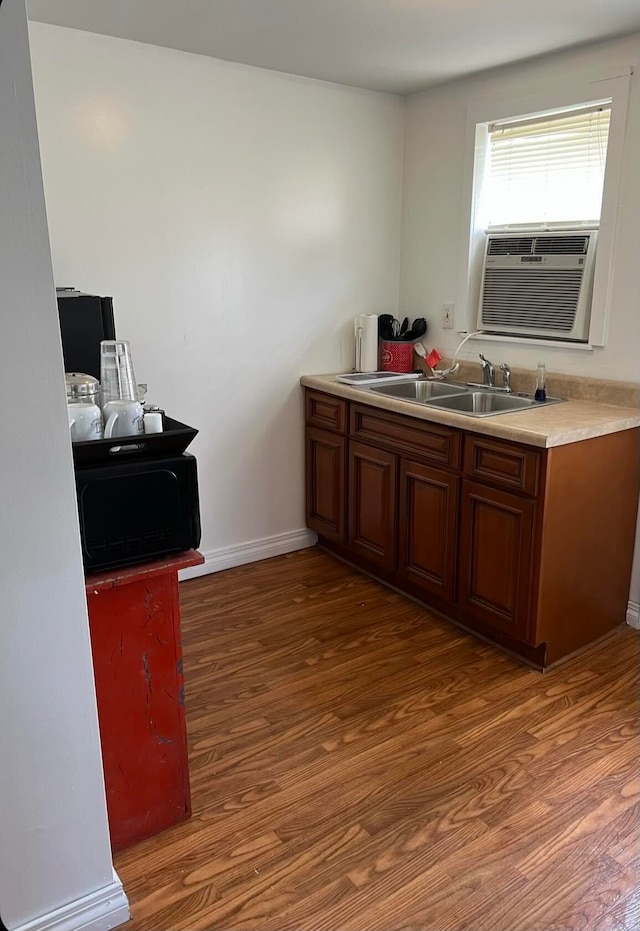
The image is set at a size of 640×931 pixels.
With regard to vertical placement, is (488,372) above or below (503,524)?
above

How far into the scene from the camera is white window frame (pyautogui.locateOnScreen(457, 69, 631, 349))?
8.58ft

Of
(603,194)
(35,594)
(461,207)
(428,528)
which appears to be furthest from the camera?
(461,207)

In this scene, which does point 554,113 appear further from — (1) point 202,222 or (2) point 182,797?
(2) point 182,797

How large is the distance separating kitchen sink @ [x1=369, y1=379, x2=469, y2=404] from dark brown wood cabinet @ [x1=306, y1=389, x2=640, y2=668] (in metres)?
0.24

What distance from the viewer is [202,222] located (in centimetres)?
304

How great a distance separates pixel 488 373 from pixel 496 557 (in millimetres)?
981

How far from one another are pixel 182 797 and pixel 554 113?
2.90 meters

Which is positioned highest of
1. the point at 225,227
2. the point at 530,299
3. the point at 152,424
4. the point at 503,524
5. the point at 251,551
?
the point at 225,227

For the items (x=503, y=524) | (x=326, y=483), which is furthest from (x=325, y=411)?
(x=503, y=524)

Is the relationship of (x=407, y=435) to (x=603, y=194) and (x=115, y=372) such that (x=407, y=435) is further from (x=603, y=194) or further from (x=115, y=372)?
(x=115, y=372)

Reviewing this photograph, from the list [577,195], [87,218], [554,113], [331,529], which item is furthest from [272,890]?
[554,113]

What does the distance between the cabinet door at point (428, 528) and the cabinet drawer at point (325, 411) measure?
0.47 m

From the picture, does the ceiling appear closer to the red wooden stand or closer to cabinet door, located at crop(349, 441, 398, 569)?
cabinet door, located at crop(349, 441, 398, 569)

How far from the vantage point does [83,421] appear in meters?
1.55
